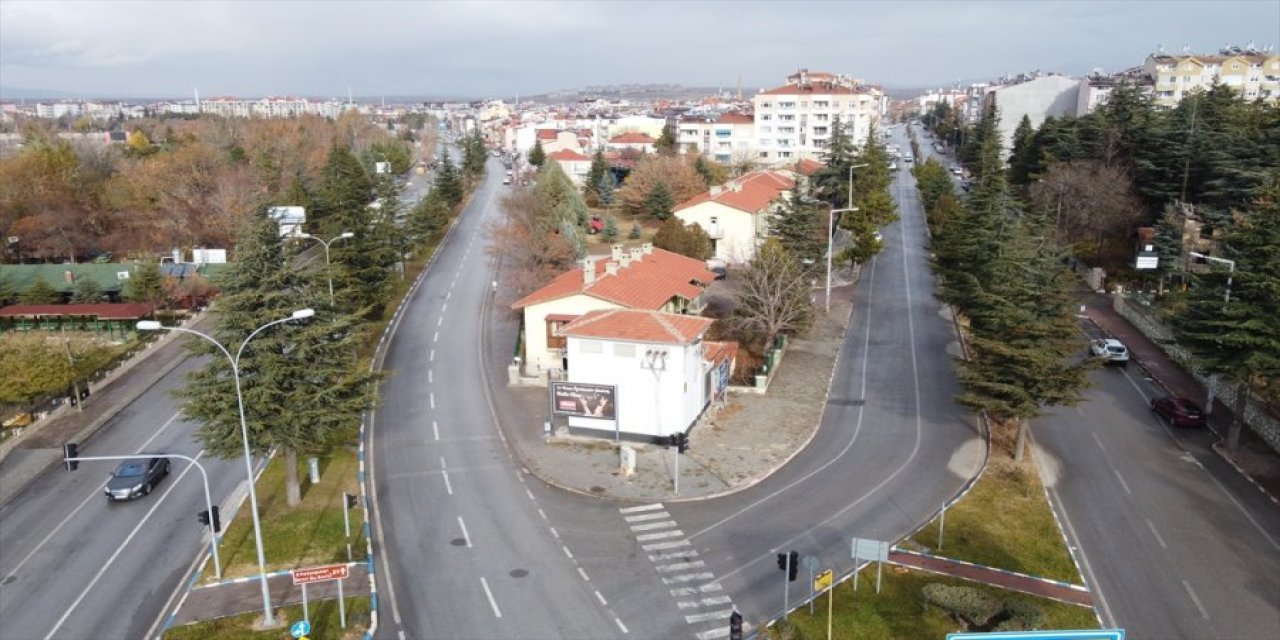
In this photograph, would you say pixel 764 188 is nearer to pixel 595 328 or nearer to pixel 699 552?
pixel 595 328

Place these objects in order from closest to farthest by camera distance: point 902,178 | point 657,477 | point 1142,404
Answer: point 657,477 < point 1142,404 < point 902,178

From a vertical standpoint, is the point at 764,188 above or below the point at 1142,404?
above

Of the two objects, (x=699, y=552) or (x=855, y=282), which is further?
(x=855, y=282)

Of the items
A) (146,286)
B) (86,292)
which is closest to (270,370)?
(146,286)

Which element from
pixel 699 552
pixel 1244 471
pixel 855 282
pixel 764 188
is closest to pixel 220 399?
pixel 699 552

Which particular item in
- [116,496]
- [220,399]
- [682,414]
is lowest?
[116,496]

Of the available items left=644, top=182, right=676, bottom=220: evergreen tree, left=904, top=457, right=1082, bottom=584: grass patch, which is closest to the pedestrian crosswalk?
left=904, top=457, right=1082, bottom=584: grass patch

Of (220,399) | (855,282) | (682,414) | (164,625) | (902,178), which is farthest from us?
(902,178)
